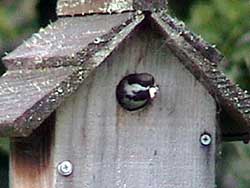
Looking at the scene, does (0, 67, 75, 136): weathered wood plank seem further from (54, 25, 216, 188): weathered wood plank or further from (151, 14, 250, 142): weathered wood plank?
(151, 14, 250, 142): weathered wood plank

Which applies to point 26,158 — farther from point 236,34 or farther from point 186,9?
point 186,9

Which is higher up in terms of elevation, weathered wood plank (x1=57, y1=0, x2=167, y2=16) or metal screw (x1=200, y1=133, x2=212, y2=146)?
weathered wood plank (x1=57, y1=0, x2=167, y2=16)

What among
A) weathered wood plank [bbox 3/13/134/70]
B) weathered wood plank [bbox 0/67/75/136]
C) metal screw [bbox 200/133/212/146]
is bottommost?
metal screw [bbox 200/133/212/146]

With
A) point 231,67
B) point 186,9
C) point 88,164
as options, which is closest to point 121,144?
point 88,164

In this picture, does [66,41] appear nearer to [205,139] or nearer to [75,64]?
[75,64]

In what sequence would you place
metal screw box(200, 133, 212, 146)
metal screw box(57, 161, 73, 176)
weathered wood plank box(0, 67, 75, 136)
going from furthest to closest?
metal screw box(200, 133, 212, 146) < metal screw box(57, 161, 73, 176) < weathered wood plank box(0, 67, 75, 136)

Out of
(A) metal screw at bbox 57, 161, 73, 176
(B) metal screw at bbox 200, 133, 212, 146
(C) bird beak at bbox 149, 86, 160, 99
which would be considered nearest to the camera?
(A) metal screw at bbox 57, 161, 73, 176

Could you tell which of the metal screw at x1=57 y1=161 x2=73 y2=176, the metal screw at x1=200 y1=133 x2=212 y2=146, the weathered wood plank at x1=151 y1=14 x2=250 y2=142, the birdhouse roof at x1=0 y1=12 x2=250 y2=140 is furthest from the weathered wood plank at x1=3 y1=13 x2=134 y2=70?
the metal screw at x1=200 y1=133 x2=212 y2=146

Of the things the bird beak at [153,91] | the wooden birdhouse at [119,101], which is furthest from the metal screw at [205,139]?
the bird beak at [153,91]

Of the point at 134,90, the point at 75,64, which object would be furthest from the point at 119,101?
the point at 75,64
